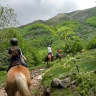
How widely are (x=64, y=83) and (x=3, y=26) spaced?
21.2m

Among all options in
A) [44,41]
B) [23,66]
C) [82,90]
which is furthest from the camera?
[44,41]

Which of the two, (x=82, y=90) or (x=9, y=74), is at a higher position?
(x=9, y=74)

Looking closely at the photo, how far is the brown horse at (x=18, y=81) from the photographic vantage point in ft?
25.2

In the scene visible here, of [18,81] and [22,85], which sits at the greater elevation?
[18,81]

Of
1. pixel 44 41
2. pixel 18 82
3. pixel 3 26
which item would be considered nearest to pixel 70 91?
pixel 18 82

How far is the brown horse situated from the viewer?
25.2ft

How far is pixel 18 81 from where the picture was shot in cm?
776

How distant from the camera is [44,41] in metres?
173

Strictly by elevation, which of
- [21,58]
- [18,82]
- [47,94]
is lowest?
[47,94]

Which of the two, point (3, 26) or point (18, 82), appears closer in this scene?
point (18, 82)

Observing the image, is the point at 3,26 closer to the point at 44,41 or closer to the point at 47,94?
the point at 47,94

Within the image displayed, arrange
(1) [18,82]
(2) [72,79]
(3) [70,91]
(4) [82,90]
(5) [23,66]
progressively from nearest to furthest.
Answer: (1) [18,82]
(5) [23,66]
(4) [82,90]
(3) [70,91]
(2) [72,79]

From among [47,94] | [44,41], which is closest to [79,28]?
[44,41]

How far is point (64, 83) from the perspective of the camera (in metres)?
12.4
